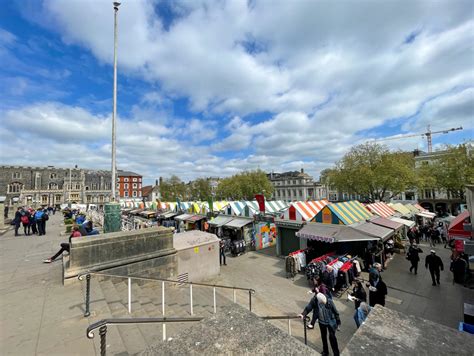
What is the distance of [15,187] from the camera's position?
194 ft

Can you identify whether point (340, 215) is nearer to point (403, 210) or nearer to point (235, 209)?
point (235, 209)

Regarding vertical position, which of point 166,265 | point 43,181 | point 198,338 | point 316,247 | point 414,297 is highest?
point 43,181

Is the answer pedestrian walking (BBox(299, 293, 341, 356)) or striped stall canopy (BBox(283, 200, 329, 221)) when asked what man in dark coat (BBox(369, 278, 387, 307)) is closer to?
pedestrian walking (BBox(299, 293, 341, 356))

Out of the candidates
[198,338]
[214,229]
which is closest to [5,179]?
[214,229]

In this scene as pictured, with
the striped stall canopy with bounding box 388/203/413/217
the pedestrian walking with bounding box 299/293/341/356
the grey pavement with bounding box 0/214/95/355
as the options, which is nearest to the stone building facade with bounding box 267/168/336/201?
the striped stall canopy with bounding box 388/203/413/217

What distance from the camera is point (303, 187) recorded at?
70.3m

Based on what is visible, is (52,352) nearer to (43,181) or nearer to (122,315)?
(122,315)

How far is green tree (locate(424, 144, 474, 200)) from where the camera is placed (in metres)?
25.6

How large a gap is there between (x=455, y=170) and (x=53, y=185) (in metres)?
91.0

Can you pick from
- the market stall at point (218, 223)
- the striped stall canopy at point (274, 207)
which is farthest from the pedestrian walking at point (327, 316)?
the striped stall canopy at point (274, 207)

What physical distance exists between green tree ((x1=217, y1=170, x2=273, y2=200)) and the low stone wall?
38.9m

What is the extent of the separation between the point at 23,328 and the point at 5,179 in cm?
8103

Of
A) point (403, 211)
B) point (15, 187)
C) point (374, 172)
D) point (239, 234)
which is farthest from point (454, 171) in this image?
point (15, 187)

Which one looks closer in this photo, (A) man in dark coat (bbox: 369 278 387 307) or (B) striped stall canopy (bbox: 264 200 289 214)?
(A) man in dark coat (bbox: 369 278 387 307)
